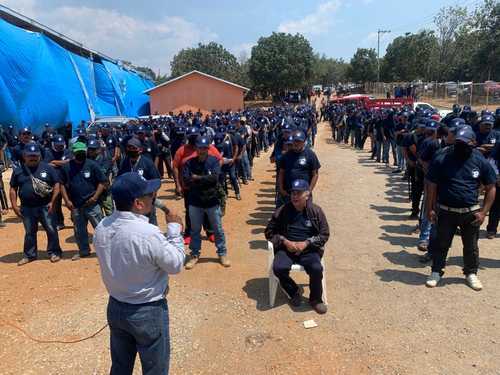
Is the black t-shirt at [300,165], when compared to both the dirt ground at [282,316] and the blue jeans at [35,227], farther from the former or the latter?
the blue jeans at [35,227]

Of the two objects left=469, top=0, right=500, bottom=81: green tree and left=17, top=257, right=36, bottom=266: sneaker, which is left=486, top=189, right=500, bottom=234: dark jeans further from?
left=469, top=0, right=500, bottom=81: green tree

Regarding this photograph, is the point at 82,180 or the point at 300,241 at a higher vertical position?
the point at 82,180

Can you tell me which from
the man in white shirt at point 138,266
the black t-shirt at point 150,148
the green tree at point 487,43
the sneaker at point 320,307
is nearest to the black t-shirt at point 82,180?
the black t-shirt at point 150,148

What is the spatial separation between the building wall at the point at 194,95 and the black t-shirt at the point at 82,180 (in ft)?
104

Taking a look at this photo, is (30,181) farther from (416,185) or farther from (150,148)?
(416,185)

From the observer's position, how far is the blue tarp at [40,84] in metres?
19.6

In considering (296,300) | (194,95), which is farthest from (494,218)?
(194,95)

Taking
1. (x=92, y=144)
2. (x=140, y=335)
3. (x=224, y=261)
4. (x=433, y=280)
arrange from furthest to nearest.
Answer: (x=92, y=144) < (x=224, y=261) < (x=433, y=280) < (x=140, y=335)

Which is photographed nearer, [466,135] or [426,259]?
[466,135]

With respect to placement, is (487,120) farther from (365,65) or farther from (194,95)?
(365,65)

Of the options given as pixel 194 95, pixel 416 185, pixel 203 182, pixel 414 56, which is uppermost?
pixel 414 56

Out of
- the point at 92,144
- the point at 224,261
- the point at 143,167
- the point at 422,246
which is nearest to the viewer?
the point at 224,261

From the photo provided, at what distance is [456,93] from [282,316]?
1258 inches

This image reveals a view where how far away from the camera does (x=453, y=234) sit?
16.9 feet
